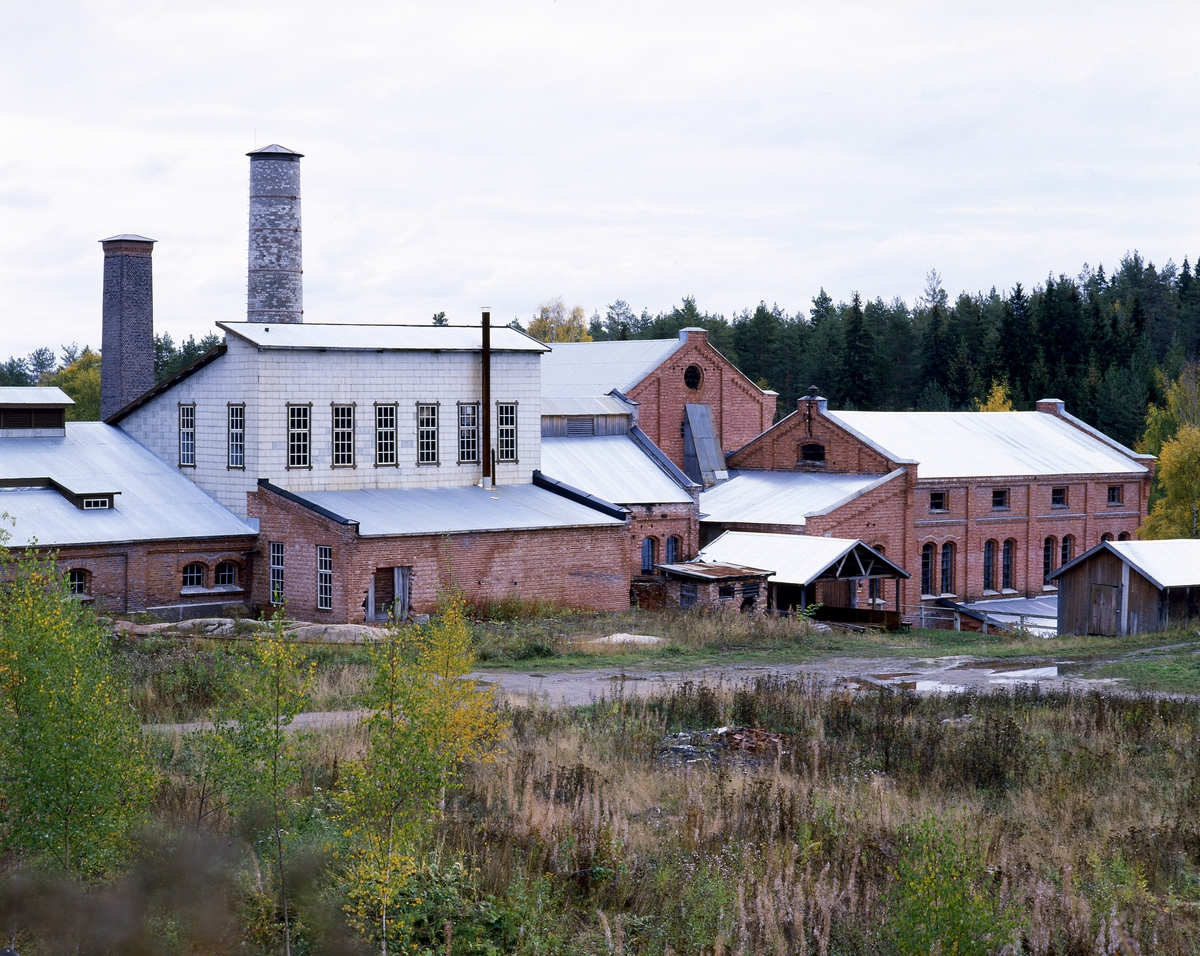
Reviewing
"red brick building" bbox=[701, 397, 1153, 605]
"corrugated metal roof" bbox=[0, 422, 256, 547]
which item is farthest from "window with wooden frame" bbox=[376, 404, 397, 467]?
"red brick building" bbox=[701, 397, 1153, 605]

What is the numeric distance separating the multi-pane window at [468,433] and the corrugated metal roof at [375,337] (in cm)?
164

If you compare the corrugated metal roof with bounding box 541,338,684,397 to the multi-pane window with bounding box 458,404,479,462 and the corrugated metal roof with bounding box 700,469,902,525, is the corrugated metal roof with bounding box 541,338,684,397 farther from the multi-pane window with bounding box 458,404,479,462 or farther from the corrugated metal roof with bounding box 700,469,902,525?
the multi-pane window with bounding box 458,404,479,462

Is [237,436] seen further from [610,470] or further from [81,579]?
[610,470]

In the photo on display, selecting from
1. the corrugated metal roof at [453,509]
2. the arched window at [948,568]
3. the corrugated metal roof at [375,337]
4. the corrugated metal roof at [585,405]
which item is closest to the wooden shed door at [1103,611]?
the arched window at [948,568]

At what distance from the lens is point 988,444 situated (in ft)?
152

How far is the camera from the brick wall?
44.8 meters

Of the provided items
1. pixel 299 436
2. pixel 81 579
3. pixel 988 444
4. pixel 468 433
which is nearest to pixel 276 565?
pixel 299 436

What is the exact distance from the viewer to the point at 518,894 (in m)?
9.82

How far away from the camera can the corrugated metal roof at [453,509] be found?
31250 millimetres

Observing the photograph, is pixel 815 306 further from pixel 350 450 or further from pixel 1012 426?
pixel 350 450

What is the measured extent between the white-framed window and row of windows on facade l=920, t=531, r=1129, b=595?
19.4 m

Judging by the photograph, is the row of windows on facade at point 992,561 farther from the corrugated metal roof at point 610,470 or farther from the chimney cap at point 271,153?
the chimney cap at point 271,153

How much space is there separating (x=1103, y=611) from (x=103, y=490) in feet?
78.3

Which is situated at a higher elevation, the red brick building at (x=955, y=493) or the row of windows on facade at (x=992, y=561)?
the red brick building at (x=955, y=493)
